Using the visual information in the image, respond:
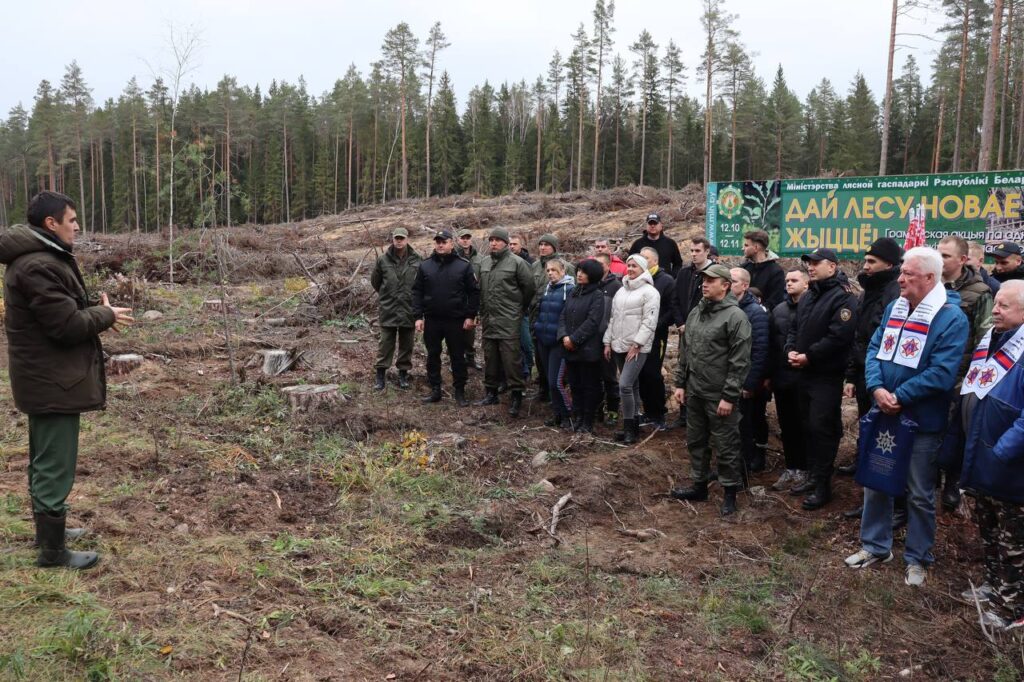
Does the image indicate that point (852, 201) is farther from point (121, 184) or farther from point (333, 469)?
point (121, 184)

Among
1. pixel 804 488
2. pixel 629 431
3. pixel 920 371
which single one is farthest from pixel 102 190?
pixel 920 371

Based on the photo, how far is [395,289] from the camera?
905 centimetres

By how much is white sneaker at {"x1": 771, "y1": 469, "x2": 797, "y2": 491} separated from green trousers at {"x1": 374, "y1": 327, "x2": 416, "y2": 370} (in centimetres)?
492

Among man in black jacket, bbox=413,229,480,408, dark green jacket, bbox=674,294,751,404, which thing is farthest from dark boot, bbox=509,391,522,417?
dark green jacket, bbox=674,294,751,404

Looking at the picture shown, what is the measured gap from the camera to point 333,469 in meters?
5.99

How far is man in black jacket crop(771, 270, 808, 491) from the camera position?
19.3 feet

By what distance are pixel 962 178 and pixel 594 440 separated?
18.6 feet

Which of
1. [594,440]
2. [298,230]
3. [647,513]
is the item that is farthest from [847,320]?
[298,230]

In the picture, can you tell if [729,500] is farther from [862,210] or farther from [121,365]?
[121,365]

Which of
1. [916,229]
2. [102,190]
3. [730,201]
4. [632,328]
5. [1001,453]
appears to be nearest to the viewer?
[1001,453]

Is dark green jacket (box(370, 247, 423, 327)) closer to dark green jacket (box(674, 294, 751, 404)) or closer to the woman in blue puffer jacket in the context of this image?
the woman in blue puffer jacket

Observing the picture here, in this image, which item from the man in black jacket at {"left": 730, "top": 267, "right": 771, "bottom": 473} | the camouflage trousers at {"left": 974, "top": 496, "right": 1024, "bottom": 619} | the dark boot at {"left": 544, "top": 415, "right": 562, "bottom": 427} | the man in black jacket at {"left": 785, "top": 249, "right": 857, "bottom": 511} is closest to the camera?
the camouflage trousers at {"left": 974, "top": 496, "right": 1024, "bottom": 619}

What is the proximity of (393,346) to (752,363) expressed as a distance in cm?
486

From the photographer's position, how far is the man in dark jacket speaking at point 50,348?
378 cm
